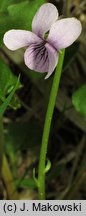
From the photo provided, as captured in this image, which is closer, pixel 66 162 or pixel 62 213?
pixel 62 213

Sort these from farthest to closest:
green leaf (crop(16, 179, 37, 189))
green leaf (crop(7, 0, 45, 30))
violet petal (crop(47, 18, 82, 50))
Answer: green leaf (crop(16, 179, 37, 189)) < green leaf (crop(7, 0, 45, 30)) < violet petal (crop(47, 18, 82, 50))

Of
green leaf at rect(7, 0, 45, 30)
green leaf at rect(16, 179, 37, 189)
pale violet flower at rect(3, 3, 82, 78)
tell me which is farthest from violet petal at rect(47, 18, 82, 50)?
green leaf at rect(16, 179, 37, 189)

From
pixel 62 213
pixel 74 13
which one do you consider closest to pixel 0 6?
pixel 62 213

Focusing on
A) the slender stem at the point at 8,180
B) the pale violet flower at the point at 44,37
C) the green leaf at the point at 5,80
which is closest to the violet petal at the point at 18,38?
the pale violet flower at the point at 44,37

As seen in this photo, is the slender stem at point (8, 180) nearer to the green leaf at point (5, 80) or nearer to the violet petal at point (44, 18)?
the green leaf at point (5, 80)

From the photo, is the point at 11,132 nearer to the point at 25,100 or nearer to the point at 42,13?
the point at 25,100

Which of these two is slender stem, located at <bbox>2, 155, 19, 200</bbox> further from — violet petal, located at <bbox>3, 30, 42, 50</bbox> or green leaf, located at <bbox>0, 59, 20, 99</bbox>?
violet petal, located at <bbox>3, 30, 42, 50</bbox>

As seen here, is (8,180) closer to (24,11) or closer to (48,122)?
(48,122)

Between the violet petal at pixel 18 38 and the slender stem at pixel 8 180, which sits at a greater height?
the violet petal at pixel 18 38

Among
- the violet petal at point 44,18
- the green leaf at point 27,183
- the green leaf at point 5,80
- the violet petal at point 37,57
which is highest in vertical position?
the violet petal at point 44,18
